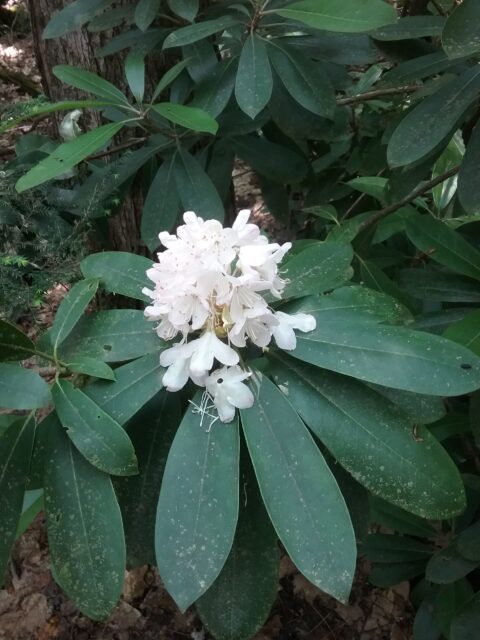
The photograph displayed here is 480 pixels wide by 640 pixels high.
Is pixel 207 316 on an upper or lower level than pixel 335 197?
upper

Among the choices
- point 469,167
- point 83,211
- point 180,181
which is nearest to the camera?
point 469,167

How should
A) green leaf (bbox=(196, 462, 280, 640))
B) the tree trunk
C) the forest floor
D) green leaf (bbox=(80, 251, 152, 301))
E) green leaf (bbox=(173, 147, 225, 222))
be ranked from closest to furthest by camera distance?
1. green leaf (bbox=(196, 462, 280, 640))
2. green leaf (bbox=(80, 251, 152, 301))
3. green leaf (bbox=(173, 147, 225, 222))
4. the tree trunk
5. the forest floor

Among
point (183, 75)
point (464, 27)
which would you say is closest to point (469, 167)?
point (464, 27)

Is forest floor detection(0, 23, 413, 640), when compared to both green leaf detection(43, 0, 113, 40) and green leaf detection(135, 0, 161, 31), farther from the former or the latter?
green leaf detection(135, 0, 161, 31)

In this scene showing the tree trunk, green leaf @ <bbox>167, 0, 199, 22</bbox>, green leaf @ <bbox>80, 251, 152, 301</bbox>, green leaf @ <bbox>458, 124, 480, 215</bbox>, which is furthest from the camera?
the tree trunk

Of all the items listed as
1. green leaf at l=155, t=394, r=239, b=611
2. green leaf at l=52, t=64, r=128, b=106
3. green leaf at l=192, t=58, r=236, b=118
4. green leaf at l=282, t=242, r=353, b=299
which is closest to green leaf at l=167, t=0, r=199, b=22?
→ green leaf at l=192, t=58, r=236, b=118

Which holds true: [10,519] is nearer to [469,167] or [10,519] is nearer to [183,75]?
[469,167]

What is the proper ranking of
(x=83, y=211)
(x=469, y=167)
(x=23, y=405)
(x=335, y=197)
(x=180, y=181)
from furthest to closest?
(x=335, y=197), (x=83, y=211), (x=180, y=181), (x=469, y=167), (x=23, y=405)

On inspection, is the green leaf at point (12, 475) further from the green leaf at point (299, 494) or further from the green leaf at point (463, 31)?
the green leaf at point (463, 31)

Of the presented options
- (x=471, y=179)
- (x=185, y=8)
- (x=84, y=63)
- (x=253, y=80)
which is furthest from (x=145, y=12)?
(x=471, y=179)
